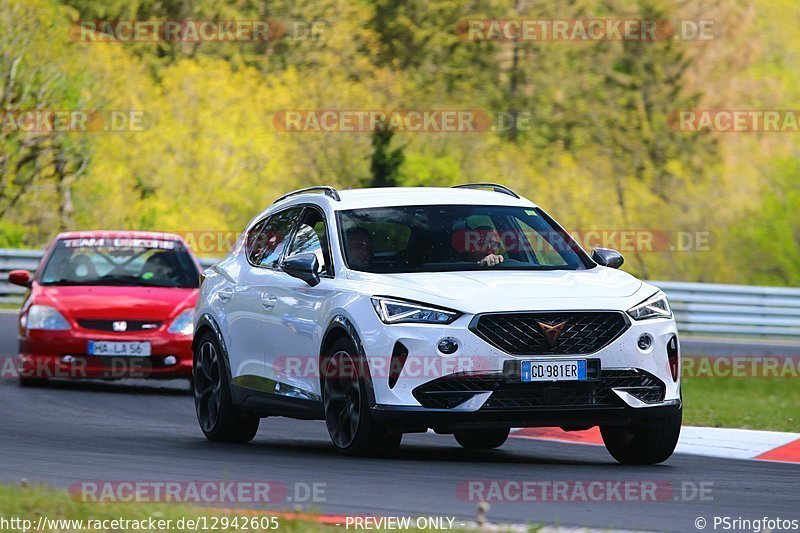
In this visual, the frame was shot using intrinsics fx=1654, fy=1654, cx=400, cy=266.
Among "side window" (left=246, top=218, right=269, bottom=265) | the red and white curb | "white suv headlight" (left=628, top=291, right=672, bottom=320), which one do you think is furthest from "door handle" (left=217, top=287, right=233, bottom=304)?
"white suv headlight" (left=628, top=291, right=672, bottom=320)

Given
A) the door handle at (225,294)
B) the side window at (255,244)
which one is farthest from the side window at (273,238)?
the door handle at (225,294)

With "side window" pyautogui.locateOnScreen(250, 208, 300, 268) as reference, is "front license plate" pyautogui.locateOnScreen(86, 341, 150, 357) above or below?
below

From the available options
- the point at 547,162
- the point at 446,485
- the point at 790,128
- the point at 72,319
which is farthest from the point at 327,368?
the point at 790,128

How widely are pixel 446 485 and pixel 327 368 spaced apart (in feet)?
5.95

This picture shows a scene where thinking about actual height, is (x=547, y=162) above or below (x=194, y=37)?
below

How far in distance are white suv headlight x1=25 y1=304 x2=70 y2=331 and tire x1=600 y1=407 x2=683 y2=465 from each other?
7.14 metres

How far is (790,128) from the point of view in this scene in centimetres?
5588

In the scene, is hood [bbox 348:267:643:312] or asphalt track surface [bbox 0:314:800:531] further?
hood [bbox 348:267:643:312]

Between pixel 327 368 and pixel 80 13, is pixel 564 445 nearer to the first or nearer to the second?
pixel 327 368

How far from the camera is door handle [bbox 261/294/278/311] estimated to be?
1120cm

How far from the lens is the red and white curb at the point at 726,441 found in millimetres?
Answer: 11998

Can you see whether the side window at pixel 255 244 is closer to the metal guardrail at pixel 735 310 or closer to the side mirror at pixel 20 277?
the side mirror at pixel 20 277

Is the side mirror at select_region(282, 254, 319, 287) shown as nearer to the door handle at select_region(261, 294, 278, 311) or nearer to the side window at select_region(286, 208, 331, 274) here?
the side window at select_region(286, 208, 331, 274)

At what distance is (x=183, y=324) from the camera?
1622cm
